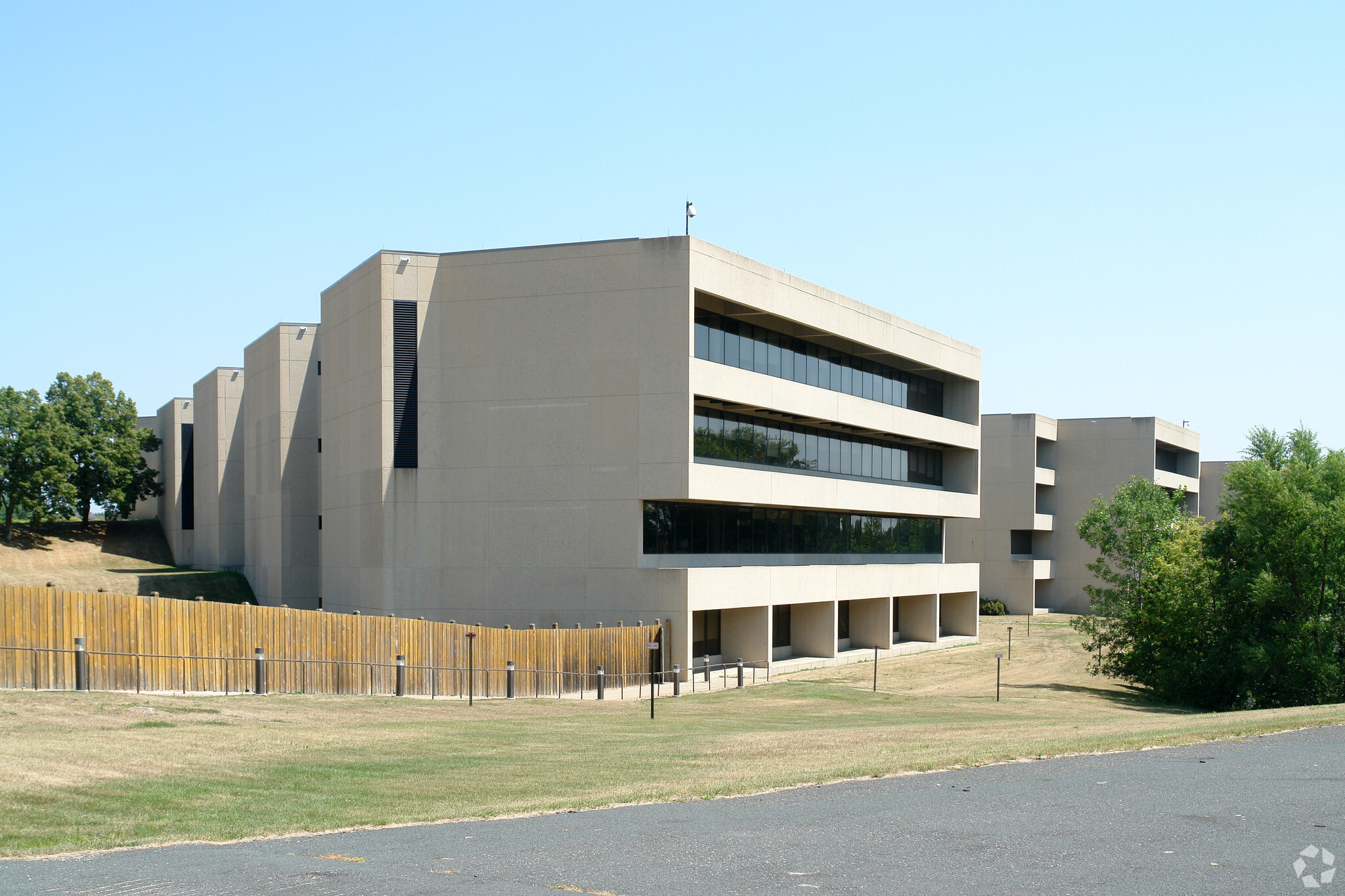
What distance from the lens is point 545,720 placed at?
81.4 feet

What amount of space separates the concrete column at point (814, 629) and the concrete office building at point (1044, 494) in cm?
3491

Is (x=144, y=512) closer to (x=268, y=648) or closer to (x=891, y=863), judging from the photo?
(x=268, y=648)

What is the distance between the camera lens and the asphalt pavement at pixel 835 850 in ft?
29.7

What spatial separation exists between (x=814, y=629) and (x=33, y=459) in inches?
2058

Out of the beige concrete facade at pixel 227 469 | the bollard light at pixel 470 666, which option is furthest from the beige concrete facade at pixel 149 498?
the bollard light at pixel 470 666

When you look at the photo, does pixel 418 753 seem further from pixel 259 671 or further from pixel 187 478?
pixel 187 478

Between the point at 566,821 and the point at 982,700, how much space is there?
27481mm

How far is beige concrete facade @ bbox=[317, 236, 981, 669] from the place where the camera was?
40250 mm

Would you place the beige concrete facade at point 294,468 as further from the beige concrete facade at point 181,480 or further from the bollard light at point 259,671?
the bollard light at point 259,671

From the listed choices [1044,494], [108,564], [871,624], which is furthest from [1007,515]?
[108,564]

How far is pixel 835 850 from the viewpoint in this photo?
33.8ft

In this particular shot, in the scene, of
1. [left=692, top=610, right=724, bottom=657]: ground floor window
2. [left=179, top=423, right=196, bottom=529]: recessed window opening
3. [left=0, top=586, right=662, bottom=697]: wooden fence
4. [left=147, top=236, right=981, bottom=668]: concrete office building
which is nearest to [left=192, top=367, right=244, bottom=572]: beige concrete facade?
[left=179, top=423, right=196, bottom=529]: recessed window opening

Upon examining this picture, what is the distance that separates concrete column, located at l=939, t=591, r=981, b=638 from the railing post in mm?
53659

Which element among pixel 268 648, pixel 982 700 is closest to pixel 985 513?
pixel 982 700
